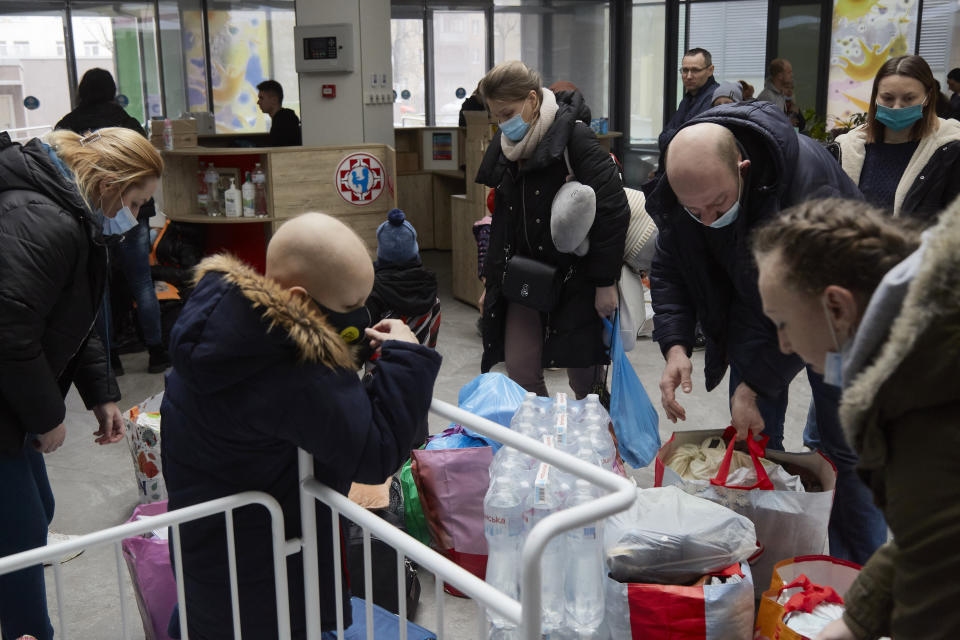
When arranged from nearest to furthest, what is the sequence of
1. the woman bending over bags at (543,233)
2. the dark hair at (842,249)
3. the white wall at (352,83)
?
the dark hair at (842,249), the woman bending over bags at (543,233), the white wall at (352,83)

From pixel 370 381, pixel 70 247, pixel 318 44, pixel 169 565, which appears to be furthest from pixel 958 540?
pixel 318 44

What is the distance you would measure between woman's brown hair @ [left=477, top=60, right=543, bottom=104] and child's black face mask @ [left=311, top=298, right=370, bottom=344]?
5.70 ft

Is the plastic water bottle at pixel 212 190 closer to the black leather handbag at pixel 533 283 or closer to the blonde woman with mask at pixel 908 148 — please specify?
the black leather handbag at pixel 533 283

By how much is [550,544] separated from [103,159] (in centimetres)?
148

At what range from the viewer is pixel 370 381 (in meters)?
1.72

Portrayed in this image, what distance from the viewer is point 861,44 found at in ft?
32.5

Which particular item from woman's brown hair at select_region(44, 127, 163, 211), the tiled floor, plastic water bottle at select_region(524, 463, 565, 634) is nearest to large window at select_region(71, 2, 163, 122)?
the tiled floor

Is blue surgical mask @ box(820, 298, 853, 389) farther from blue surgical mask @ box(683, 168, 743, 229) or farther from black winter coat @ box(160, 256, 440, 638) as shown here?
blue surgical mask @ box(683, 168, 743, 229)

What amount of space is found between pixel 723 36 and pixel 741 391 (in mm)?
9333

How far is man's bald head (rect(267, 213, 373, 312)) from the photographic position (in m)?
1.64

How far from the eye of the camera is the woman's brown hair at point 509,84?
10.8 ft

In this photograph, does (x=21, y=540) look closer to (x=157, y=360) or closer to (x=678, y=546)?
(x=678, y=546)

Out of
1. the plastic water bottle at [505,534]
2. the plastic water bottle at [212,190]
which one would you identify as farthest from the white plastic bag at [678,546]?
the plastic water bottle at [212,190]

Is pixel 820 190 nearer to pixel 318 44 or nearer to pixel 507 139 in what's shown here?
pixel 507 139
